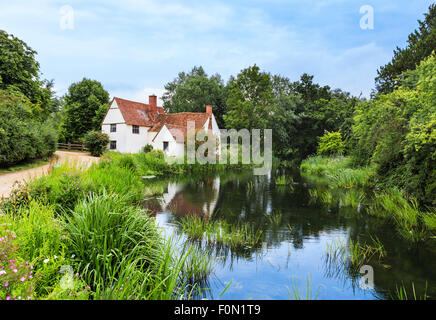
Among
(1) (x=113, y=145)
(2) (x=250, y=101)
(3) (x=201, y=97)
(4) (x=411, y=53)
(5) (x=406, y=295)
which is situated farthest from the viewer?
(3) (x=201, y=97)

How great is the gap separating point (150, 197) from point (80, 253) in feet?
26.6

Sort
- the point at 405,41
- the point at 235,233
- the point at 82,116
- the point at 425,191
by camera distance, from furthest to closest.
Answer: the point at 82,116 < the point at 405,41 < the point at 425,191 < the point at 235,233

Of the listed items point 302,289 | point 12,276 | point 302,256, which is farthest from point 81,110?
point 302,289

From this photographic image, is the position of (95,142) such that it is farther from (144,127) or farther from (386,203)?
(386,203)

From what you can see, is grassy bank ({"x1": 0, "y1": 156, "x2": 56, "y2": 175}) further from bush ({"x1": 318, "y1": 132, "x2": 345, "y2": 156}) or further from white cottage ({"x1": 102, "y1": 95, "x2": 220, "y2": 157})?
bush ({"x1": 318, "y1": 132, "x2": 345, "y2": 156})

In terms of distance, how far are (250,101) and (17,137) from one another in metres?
25.9

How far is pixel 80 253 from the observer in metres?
3.92

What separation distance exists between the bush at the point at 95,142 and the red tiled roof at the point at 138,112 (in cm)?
641

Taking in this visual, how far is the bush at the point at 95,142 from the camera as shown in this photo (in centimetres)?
2656

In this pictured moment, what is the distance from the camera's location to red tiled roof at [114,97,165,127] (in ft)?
110

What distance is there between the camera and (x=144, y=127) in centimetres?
3534

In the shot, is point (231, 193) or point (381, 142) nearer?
point (381, 142)
